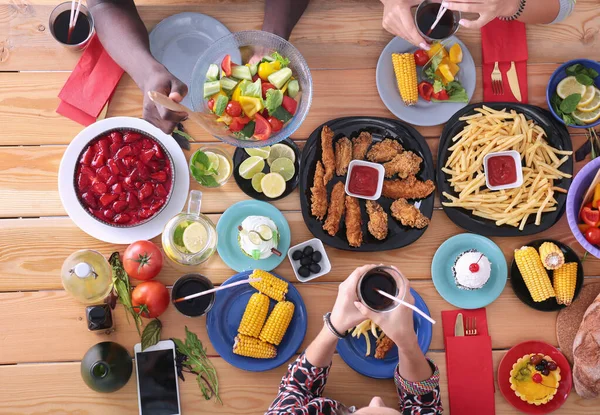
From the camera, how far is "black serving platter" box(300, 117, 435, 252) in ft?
8.52

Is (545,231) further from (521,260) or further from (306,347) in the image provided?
(306,347)

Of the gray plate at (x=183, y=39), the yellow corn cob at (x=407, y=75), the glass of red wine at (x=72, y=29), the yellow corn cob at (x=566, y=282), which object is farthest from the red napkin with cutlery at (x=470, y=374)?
the glass of red wine at (x=72, y=29)

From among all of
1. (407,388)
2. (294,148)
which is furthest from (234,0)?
(407,388)

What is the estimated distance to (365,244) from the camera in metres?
2.61

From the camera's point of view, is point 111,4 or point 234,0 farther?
point 234,0

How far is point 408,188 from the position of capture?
104 inches

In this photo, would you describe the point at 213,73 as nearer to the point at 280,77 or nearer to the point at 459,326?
the point at 280,77

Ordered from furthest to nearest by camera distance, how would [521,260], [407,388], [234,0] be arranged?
[234,0], [521,260], [407,388]

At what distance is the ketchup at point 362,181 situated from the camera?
260 centimetres

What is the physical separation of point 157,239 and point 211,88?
30.2 inches

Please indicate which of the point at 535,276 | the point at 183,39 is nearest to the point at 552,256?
the point at 535,276

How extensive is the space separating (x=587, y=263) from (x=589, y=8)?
129 centimetres

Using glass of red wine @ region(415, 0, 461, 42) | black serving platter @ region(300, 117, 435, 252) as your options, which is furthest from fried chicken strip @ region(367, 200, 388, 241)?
glass of red wine @ region(415, 0, 461, 42)

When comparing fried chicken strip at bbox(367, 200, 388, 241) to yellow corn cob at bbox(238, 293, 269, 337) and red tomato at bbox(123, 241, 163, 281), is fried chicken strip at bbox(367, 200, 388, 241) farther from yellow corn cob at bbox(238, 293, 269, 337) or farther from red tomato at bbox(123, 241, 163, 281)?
red tomato at bbox(123, 241, 163, 281)
